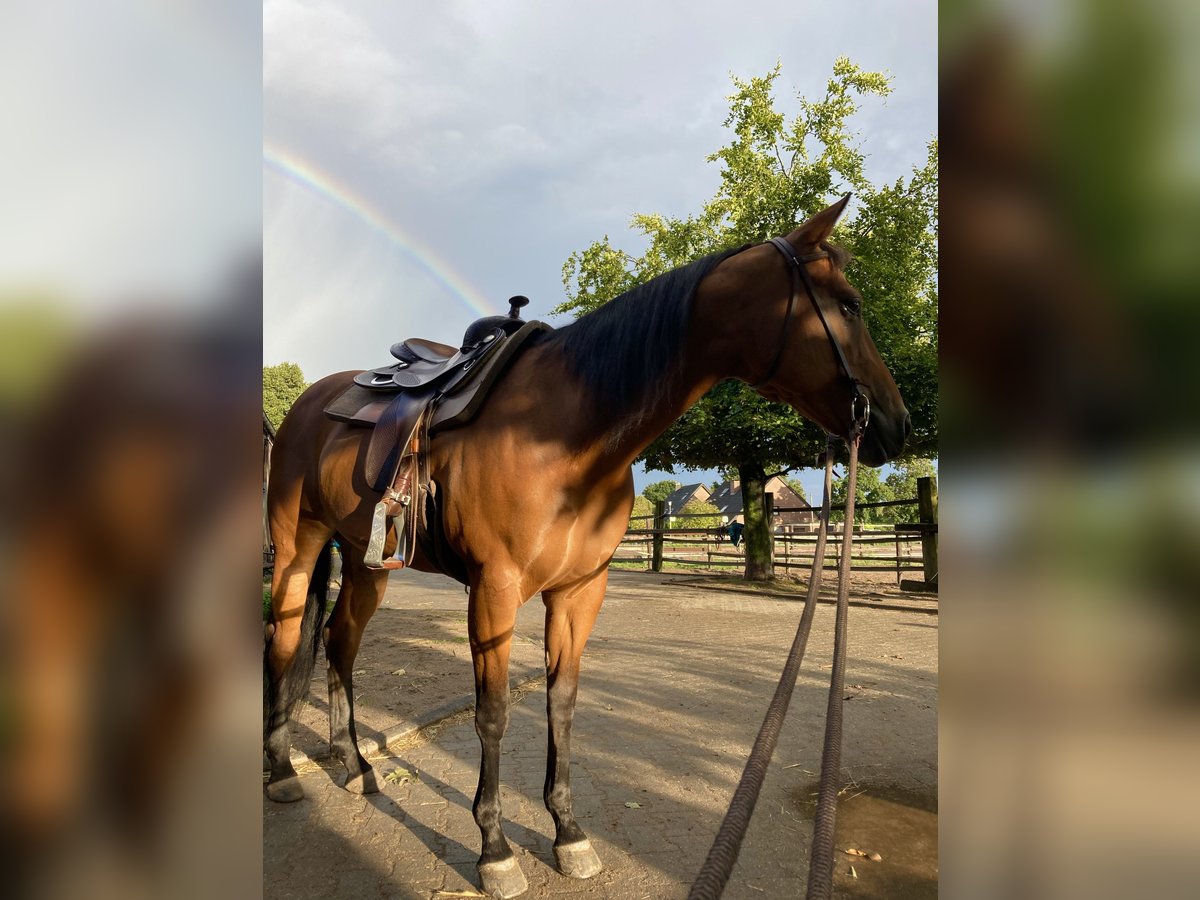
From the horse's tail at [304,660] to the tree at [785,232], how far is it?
28.7ft

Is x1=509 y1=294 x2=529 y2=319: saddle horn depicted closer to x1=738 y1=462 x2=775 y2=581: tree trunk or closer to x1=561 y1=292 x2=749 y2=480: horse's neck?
x1=561 y1=292 x2=749 y2=480: horse's neck

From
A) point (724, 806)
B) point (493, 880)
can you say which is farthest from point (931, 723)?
point (493, 880)

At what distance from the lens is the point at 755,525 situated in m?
13.8

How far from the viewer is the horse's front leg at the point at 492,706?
8.20 ft

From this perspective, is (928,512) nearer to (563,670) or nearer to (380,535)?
(563,670)

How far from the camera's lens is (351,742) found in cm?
352

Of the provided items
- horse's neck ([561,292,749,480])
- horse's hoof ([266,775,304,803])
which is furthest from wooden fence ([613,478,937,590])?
horse's hoof ([266,775,304,803])

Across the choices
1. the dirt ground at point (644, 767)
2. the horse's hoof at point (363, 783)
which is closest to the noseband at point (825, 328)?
the dirt ground at point (644, 767)

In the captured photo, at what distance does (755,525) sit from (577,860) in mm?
11636

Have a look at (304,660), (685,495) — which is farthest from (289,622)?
(685,495)
